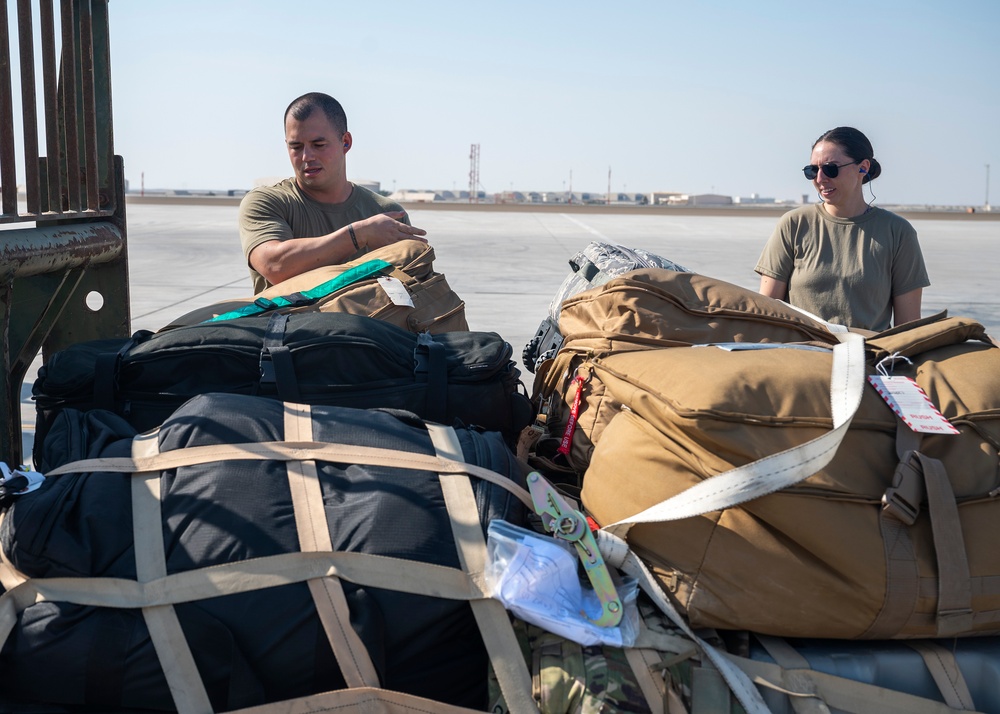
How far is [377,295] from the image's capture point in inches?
101

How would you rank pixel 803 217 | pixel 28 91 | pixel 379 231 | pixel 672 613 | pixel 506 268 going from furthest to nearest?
1. pixel 506 268
2. pixel 803 217
3. pixel 379 231
4. pixel 28 91
5. pixel 672 613

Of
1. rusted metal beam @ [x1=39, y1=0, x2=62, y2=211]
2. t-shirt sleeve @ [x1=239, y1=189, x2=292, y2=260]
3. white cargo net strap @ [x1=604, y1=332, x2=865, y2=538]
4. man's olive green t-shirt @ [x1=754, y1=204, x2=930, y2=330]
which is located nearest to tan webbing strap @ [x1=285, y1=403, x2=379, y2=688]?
white cargo net strap @ [x1=604, y1=332, x2=865, y2=538]

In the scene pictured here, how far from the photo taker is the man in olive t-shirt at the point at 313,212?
10.4ft

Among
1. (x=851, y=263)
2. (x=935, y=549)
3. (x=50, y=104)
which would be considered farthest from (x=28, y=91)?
(x=851, y=263)

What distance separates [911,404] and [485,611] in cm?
90

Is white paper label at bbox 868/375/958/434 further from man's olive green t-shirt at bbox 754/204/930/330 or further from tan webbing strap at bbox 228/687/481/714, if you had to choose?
man's olive green t-shirt at bbox 754/204/930/330

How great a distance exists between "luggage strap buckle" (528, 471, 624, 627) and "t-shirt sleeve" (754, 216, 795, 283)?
223cm

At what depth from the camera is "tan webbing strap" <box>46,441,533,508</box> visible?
5.41ft

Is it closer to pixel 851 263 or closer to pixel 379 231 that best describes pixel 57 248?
pixel 379 231

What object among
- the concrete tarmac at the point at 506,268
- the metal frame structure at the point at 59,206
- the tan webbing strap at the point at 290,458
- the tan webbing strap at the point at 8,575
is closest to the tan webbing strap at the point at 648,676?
the tan webbing strap at the point at 290,458

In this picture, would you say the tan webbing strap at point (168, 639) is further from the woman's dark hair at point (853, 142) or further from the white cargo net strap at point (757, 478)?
the woman's dark hair at point (853, 142)

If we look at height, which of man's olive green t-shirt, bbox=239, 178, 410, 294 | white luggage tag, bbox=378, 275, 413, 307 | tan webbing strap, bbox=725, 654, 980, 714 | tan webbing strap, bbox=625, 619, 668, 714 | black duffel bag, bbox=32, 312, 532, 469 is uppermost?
man's olive green t-shirt, bbox=239, 178, 410, 294

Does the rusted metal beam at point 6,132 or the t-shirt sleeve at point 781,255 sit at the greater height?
the rusted metal beam at point 6,132

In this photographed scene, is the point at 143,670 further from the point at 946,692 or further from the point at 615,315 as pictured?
the point at 946,692
